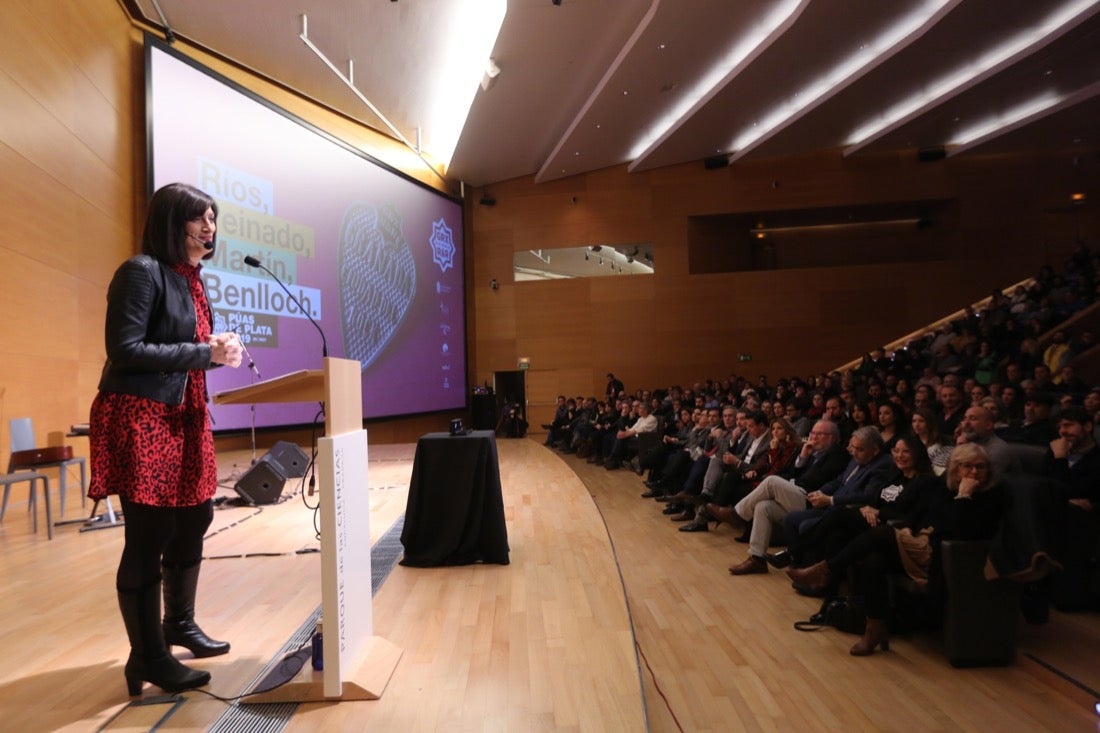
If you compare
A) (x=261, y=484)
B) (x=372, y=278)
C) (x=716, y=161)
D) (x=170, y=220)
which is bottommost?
(x=261, y=484)

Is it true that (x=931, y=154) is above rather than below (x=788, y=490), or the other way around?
above

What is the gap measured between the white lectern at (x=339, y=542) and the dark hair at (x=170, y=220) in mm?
430

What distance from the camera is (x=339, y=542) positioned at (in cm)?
183

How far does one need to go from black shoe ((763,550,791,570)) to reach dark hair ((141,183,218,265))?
3.33 metres

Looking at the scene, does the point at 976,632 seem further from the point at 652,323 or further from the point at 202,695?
the point at 652,323

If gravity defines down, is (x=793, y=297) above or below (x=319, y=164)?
below

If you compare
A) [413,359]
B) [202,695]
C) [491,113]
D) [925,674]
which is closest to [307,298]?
[413,359]

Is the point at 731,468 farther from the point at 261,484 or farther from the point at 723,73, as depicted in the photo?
the point at 723,73

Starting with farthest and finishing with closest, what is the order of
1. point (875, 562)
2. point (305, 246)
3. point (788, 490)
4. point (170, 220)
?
point (305, 246), point (788, 490), point (875, 562), point (170, 220)

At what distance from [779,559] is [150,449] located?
128 inches

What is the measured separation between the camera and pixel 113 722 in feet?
5.92

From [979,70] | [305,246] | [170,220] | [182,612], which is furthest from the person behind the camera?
[979,70]

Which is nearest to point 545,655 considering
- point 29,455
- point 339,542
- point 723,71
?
point 339,542

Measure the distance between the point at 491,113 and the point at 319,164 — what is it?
2.54 meters
